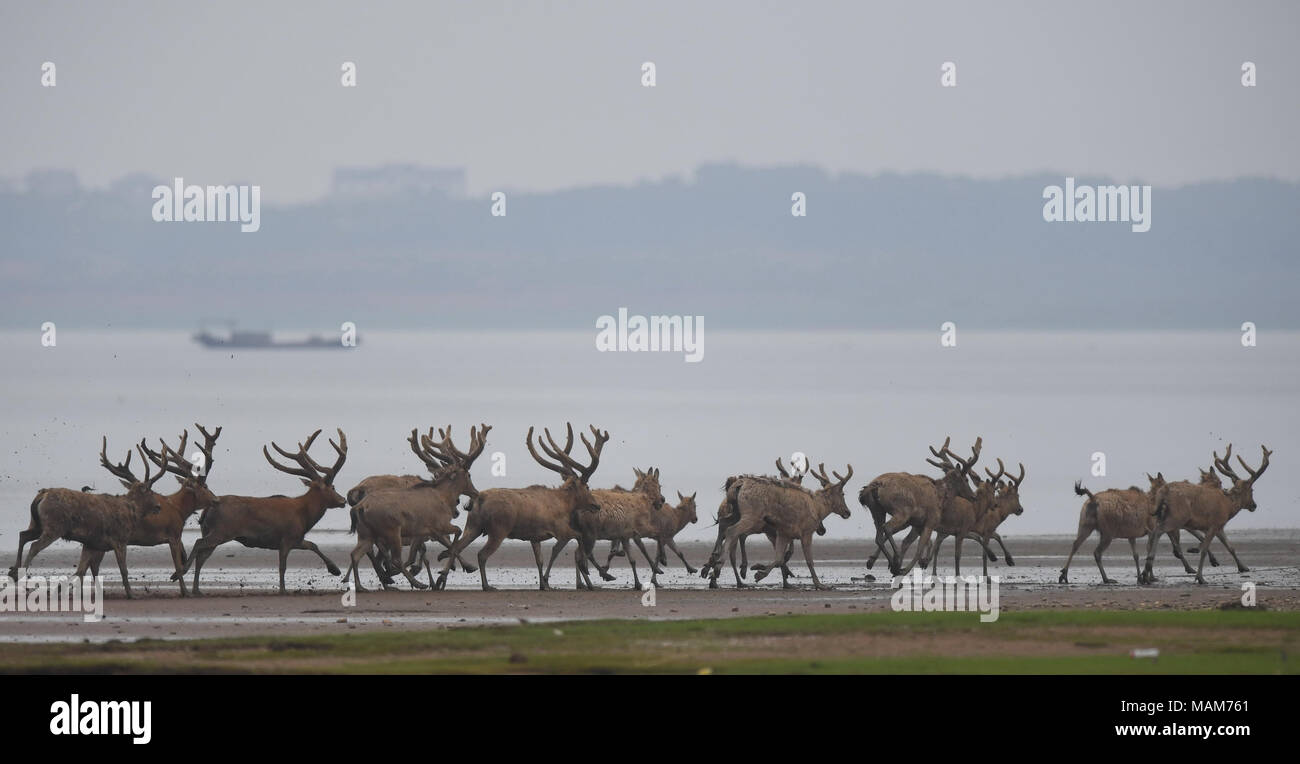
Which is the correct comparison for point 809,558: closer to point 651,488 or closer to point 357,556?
point 651,488

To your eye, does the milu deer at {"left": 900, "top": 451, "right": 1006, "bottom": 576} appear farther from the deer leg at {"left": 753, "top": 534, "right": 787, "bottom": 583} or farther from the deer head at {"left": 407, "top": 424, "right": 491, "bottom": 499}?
the deer head at {"left": 407, "top": 424, "right": 491, "bottom": 499}

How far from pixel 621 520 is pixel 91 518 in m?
8.10

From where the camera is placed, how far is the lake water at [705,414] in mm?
57000

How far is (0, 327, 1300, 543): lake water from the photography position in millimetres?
57000

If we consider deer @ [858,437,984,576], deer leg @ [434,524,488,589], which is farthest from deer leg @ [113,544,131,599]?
deer @ [858,437,984,576]

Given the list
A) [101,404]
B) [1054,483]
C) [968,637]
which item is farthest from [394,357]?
[968,637]

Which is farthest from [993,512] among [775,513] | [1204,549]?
[775,513]

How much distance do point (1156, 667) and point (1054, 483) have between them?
120ft

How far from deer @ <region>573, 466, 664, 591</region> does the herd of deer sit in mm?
22
